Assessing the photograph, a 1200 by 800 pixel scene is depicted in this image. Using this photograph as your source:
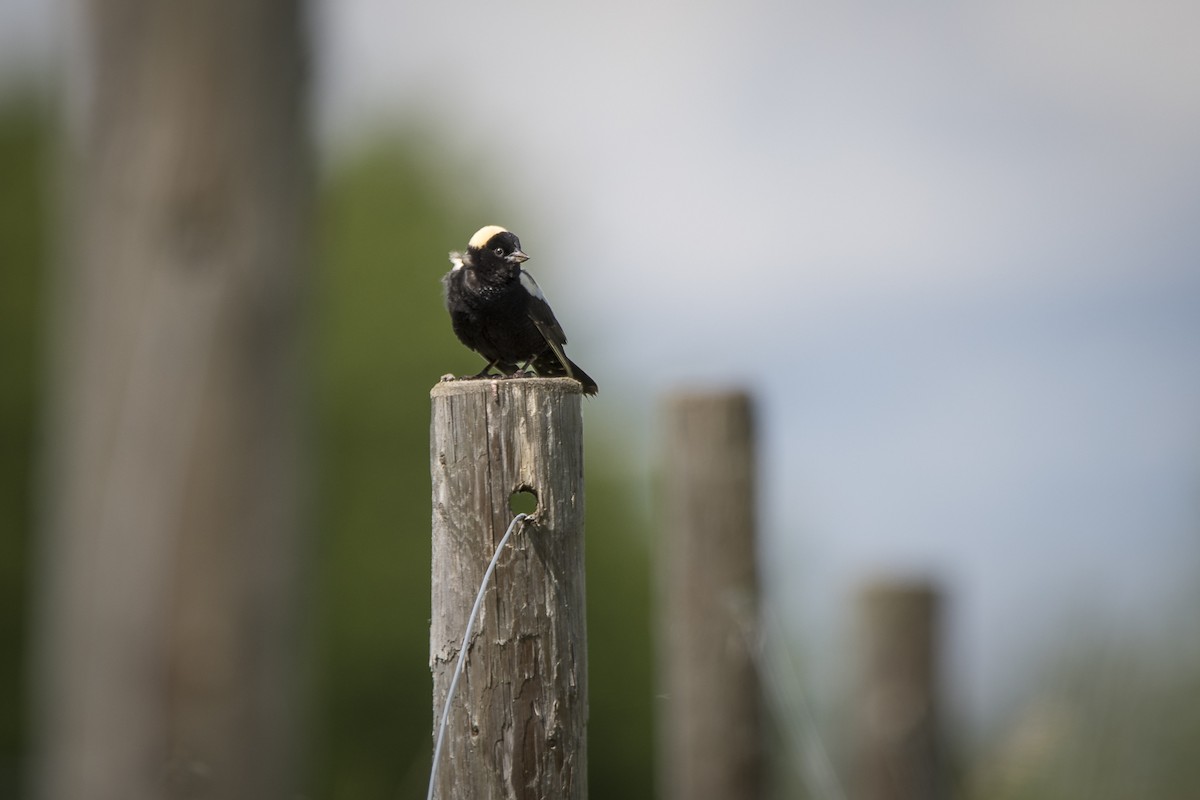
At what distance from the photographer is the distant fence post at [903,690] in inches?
197

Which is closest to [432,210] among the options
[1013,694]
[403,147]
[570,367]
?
[403,147]

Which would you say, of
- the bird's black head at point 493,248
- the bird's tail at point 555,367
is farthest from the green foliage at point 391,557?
the bird's black head at point 493,248

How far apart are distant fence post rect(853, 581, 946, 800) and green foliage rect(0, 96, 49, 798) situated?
43.6ft

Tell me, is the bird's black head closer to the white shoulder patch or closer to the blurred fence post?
the white shoulder patch

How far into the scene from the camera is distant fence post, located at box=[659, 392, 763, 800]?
4.89 metres

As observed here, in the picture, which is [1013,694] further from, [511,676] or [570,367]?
[511,676]

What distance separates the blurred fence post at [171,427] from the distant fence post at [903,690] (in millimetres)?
3756

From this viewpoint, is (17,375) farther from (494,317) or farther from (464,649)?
(464,649)

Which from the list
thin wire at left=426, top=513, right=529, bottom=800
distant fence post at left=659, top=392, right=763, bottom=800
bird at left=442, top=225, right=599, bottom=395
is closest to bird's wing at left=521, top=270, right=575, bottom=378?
bird at left=442, top=225, right=599, bottom=395

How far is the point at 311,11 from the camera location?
1.72 m

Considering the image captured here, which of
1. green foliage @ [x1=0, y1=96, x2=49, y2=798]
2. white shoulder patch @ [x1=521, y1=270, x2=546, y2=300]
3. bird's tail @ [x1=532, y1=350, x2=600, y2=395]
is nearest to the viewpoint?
bird's tail @ [x1=532, y1=350, x2=600, y2=395]

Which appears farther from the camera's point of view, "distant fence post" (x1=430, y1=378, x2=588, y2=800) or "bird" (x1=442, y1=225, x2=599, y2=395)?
"bird" (x1=442, y1=225, x2=599, y2=395)

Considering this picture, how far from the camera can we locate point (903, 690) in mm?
5035

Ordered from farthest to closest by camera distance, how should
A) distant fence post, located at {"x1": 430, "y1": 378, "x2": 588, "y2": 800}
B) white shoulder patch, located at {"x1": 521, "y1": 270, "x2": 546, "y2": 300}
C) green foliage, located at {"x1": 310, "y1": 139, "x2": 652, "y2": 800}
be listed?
green foliage, located at {"x1": 310, "y1": 139, "x2": 652, "y2": 800}, white shoulder patch, located at {"x1": 521, "y1": 270, "x2": 546, "y2": 300}, distant fence post, located at {"x1": 430, "y1": 378, "x2": 588, "y2": 800}
